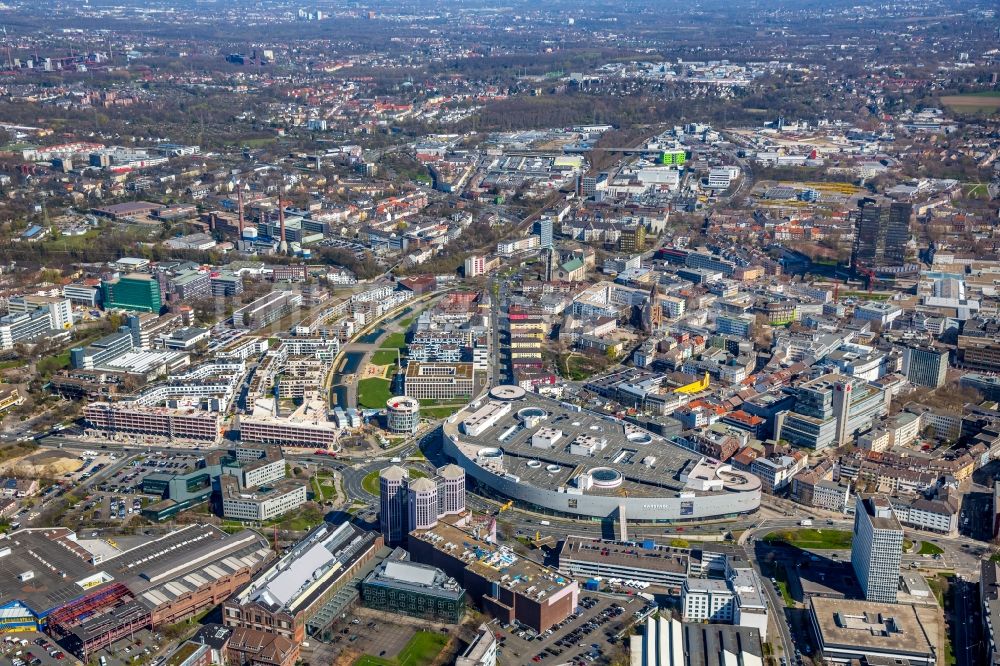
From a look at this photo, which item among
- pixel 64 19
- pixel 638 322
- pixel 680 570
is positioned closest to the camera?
pixel 680 570

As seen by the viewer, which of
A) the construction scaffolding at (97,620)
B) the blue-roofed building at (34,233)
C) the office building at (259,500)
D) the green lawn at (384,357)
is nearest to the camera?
the construction scaffolding at (97,620)

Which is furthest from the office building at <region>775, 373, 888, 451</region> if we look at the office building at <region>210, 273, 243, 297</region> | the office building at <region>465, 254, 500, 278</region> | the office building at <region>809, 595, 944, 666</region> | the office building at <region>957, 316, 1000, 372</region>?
the office building at <region>210, 273, 243, 297</region>

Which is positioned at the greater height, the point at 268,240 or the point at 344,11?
the point at 344,11

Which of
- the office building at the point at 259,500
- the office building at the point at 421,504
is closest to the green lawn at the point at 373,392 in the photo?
the office building at the point at 259,500

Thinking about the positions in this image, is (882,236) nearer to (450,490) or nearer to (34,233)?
(450,490)

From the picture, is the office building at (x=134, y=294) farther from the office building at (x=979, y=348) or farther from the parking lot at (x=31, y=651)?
the office building at (x=979, y=348)

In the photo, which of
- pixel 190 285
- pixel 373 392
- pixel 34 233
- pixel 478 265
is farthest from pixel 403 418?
pixel 34 233

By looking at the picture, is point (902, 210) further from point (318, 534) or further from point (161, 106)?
point (161, 106)

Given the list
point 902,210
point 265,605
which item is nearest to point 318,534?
point 265,605
